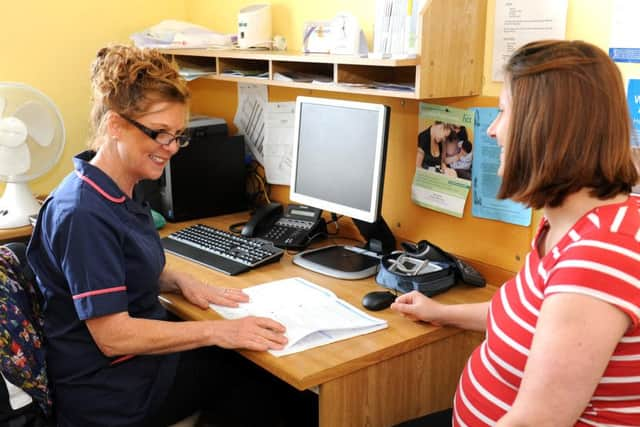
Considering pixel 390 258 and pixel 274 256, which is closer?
pixel 390 258

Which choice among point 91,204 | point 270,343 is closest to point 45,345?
point 91,204

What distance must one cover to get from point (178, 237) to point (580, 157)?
149 centimetres

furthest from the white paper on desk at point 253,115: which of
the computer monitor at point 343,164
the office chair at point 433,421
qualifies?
the office chair at point 433,421

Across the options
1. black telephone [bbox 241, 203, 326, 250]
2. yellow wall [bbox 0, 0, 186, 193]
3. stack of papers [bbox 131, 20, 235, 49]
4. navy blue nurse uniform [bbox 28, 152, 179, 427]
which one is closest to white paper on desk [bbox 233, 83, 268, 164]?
stack of papers [bbox 131, 20, 235, 49]

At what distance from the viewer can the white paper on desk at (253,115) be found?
8.73 feet

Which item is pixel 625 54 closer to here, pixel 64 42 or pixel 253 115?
pixel 253 115

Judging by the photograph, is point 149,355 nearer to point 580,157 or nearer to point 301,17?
point 580,157

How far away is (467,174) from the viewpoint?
194 cm

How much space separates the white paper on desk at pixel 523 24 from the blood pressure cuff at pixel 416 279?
530 mm

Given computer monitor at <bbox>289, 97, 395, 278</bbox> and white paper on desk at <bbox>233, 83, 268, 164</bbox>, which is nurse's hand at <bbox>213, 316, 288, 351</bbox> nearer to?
computer monitor at <bbox>289, 97, 395, 278</bbox>

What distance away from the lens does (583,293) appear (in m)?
1.01

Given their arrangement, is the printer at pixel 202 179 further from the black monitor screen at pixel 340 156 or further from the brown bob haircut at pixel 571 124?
the brown bob haircut at pixel 571 124

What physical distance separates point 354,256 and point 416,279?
350 millimetres

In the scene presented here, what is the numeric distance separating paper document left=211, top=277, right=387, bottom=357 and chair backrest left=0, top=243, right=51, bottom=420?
1.40 ft
